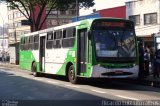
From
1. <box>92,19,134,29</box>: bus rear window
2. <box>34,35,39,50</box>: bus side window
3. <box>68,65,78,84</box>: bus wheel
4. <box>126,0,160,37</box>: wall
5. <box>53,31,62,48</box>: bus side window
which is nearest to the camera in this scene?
<box>92,19,134,29</box>: bus rear window

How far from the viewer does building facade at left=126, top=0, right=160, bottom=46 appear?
47.8 m

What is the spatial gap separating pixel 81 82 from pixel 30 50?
29.9 ft

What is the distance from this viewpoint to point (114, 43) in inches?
715

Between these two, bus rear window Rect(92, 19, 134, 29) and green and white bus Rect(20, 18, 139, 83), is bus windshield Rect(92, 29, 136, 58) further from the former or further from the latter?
bus rear window Rect(92, 19, 134, 29)

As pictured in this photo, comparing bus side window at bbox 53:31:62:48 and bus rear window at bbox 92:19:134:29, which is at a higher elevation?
bus rear window at bbox 92:19:134:29

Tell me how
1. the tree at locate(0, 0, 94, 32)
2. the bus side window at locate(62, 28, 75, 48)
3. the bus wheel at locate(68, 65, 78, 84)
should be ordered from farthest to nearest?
the tree at locate(0, 0, 94, 32) → the bus side window at locate(62, 28, 75, 48) → the bus wheel at locate(68, 65, 78, 84)

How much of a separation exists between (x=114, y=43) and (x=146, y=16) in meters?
32.6

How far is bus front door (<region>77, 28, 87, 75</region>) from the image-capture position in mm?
18953

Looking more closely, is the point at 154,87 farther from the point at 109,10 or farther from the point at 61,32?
the point at 109,10

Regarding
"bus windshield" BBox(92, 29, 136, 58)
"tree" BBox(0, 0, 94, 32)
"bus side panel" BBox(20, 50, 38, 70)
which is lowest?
"bus side panel" BBox(20, 50, 38, 70)

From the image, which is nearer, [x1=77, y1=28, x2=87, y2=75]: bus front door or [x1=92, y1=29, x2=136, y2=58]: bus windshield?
[x1=92, y1=29, x2=136, y2=58]: bus windshield

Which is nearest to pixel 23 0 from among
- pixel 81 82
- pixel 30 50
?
pixel 30 50

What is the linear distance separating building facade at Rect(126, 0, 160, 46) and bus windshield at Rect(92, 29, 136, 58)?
2867 centimetres

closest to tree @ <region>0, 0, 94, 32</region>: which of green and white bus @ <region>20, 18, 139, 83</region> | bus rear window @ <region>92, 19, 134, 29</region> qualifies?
green and white bus @ <region>20, 18, 139, 83</region>
